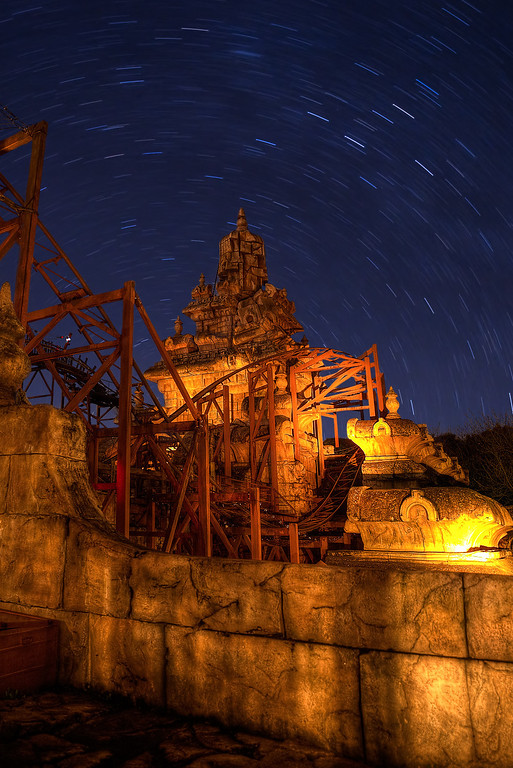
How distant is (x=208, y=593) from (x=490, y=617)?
1.74 metres

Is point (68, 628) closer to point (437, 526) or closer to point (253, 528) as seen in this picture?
point (437, 526)

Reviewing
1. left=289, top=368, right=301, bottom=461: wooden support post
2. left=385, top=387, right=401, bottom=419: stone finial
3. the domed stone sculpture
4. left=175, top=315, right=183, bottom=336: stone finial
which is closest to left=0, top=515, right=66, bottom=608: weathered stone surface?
the domed stone sculpture

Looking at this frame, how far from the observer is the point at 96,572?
3768 millimetres

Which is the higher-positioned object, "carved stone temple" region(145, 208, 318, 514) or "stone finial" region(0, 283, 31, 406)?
"carved stone temple" region(145, 208, 318, 514)

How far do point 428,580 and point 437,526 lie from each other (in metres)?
5.27

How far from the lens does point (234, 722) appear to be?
314 cm

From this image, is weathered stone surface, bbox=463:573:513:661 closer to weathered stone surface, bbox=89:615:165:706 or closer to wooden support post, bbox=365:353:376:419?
weathered stone surface, bbox=89:615:165:706

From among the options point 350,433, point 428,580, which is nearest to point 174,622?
point 428,580

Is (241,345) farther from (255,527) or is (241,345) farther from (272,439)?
(255,527)

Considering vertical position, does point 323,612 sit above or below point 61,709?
above

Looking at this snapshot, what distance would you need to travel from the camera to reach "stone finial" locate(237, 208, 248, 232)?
106ft

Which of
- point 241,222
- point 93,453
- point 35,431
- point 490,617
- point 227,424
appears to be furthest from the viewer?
point 241,222

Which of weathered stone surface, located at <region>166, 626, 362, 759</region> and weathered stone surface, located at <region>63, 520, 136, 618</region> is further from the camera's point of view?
weathered stone surface, located at <region>63, 520, 136, 618</region>

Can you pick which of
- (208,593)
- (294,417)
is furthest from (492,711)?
(294,417)
